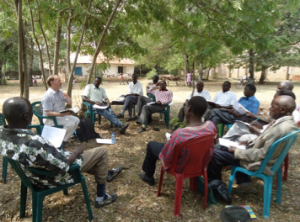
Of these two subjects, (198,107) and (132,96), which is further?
(132,96)

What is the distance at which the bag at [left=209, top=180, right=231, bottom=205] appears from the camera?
2.63 meters

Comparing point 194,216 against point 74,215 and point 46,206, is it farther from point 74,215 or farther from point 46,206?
point 46,206

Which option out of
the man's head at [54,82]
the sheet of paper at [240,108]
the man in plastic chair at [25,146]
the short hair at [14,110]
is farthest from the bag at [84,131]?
the sheet of paper at [240,108]

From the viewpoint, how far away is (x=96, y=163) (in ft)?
8.14

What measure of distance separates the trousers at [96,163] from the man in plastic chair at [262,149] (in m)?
1.41

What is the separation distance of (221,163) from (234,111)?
2237 millimetres

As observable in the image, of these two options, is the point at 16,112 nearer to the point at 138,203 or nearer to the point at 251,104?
the point at 138,203

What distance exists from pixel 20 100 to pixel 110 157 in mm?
2466

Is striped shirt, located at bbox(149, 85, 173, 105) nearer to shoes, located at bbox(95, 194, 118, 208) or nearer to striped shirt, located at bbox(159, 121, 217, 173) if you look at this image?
shoes, located at bbox(95, 194, 118, 208)

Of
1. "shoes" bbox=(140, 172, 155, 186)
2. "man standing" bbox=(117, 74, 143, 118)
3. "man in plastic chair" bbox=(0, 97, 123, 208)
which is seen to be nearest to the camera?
"man in plastic chair" bbox=(0, 97, 123, 208)

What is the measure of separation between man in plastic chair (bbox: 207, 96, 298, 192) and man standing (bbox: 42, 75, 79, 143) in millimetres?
2863

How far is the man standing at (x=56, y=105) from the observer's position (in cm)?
398

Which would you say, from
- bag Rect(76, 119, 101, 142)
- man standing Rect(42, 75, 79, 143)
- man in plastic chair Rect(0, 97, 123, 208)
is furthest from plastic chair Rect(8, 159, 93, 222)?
bag Rect(76, 119, 101, 142)

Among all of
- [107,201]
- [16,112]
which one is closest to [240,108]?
[107,201]
